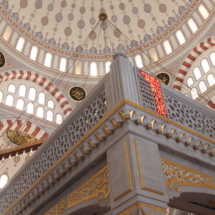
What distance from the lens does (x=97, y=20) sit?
16.0m

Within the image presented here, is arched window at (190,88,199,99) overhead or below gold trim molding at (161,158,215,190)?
overhead

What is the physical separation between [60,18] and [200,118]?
43.7 feet

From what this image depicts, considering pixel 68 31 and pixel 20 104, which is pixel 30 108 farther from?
pixel 68 31

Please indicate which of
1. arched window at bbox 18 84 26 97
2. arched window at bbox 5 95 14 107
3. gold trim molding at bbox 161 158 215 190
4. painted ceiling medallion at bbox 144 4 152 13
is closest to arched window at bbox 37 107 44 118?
arched window at bbox 18 84 26 97

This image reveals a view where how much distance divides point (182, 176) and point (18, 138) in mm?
10737

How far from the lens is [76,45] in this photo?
15914 millimetres

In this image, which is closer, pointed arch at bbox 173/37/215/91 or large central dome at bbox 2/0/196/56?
pointed arch at bbox 173/37/215/91

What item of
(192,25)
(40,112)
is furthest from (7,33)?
(192,25)

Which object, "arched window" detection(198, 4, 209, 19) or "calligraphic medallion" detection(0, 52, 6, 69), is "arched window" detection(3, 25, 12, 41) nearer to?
"calligraphic medallion" detection(0, 52, 6, 69)

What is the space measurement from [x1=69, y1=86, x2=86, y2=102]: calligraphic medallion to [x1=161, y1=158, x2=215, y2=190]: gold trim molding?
11.2 metres

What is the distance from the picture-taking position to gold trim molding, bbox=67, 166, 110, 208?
3.27m

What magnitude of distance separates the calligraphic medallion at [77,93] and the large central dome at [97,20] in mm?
2208

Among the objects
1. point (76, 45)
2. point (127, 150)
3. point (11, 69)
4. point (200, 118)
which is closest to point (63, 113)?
point (11, 69)

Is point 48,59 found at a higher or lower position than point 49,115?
higher
